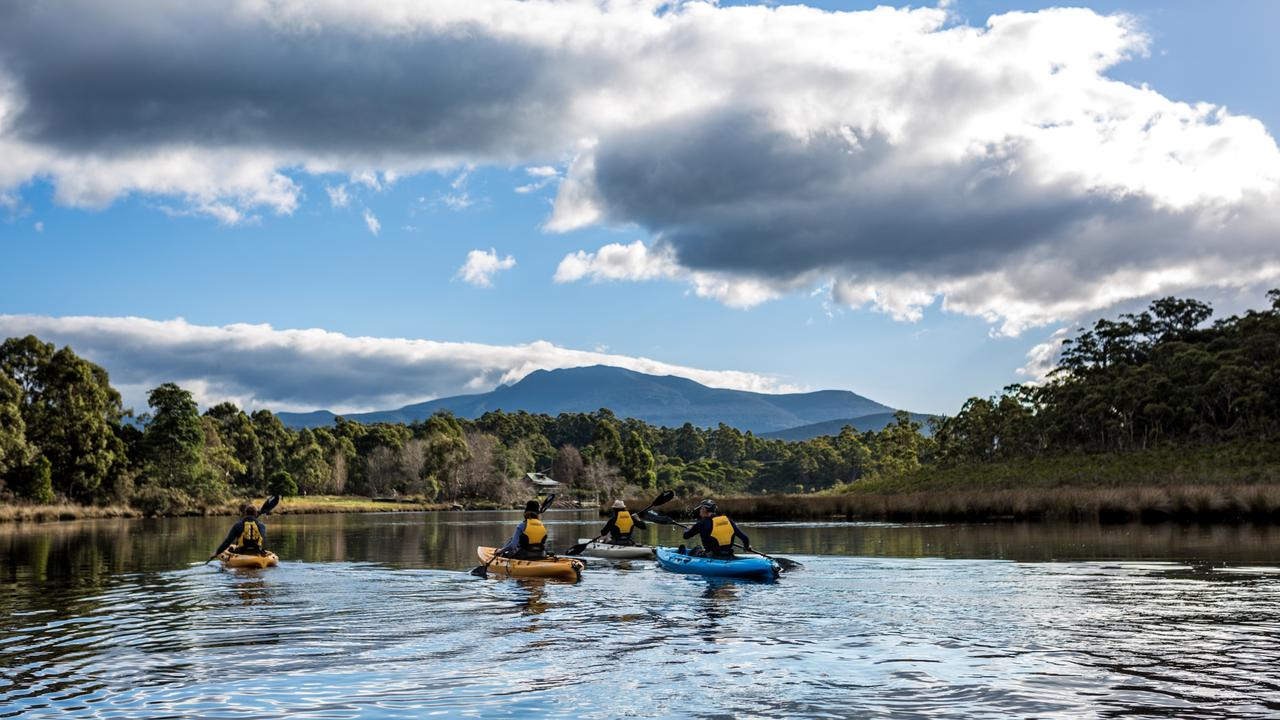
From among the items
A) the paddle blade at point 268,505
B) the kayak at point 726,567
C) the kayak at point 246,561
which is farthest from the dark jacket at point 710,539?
the kayak at point 246,561

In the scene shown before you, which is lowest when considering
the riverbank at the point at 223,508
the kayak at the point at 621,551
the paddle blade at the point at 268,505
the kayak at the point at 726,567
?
the riverbank at the point at 223,508

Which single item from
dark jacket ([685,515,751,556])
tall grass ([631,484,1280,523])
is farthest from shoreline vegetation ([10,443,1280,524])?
dark jacket ([685,515,751,556])

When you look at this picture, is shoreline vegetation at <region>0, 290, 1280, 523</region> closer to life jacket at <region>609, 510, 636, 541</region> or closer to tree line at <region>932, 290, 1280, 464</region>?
tree line at <region>932, 290, 1280, 464</region>

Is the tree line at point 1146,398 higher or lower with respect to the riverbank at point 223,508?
higher

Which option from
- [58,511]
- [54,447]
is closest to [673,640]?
[58,511]

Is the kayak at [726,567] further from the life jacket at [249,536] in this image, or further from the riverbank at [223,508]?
the riverbank at [223,508]

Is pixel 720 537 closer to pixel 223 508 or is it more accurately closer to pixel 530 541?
pixel 530 541

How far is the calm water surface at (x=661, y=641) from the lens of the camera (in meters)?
10.5

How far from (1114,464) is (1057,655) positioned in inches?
2435

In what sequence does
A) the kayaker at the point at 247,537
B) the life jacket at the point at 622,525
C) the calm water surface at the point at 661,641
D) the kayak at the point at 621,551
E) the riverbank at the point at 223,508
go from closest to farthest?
the calm water surface at the point at 661,641 < the kayaker at the point at 247,537 < the kayak at the point at 621,551 < the life jacket at the point at 622,525 < the riverbank at the point at 223,508

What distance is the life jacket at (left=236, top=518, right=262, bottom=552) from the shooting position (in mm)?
27438

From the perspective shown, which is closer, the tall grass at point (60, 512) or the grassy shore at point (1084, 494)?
the grassy shore at point (1084, 494)

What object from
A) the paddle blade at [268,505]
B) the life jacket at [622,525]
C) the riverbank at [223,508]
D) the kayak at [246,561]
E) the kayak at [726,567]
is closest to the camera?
the kayak at [726,567]

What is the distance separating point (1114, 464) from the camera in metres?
68.5
